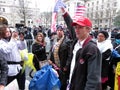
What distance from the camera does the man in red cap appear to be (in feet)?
8.62

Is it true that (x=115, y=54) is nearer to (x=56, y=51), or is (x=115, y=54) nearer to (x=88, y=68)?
(x=56, y=51)

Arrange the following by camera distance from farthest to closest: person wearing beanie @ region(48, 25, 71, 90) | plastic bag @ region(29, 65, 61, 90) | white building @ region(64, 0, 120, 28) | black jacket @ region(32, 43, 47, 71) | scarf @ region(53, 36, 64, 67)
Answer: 1. white building @ region(64, 0, 120, 28)
2. black jacket @ region(32, 43, 47, 71)
3. scarf @ region(53, 36, 64, 67)
4. person wearing beanie @ region(48, 25, 71, 90)
5. plastic bag @ region(29, 65, 61, 90)

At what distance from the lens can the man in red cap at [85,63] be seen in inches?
103

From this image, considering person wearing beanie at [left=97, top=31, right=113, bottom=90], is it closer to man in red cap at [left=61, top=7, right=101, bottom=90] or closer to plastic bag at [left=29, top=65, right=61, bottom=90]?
plastic bag at [left=29, top=65, right=61, bottom=90]

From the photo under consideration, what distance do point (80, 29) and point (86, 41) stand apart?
150 mm

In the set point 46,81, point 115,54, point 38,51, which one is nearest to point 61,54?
point 46,81

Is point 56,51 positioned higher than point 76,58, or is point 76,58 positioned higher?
point 76,58

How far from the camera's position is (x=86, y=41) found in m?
2.79

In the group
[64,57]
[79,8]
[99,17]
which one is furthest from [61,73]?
[99,17]

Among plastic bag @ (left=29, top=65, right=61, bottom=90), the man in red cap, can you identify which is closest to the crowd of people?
the man in red cap

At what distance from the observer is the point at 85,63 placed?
107 inches

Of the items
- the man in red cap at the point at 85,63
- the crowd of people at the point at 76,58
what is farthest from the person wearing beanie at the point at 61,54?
the man in red cap at the point at 85,63

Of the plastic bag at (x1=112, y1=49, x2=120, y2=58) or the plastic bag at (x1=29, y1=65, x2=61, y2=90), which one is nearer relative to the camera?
the plastic bag at (x1=29, y1=65, x2=61, y2=90)

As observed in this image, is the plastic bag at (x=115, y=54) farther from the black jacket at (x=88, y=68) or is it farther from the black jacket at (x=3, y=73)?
the black jacket at (x=3, y=73)
